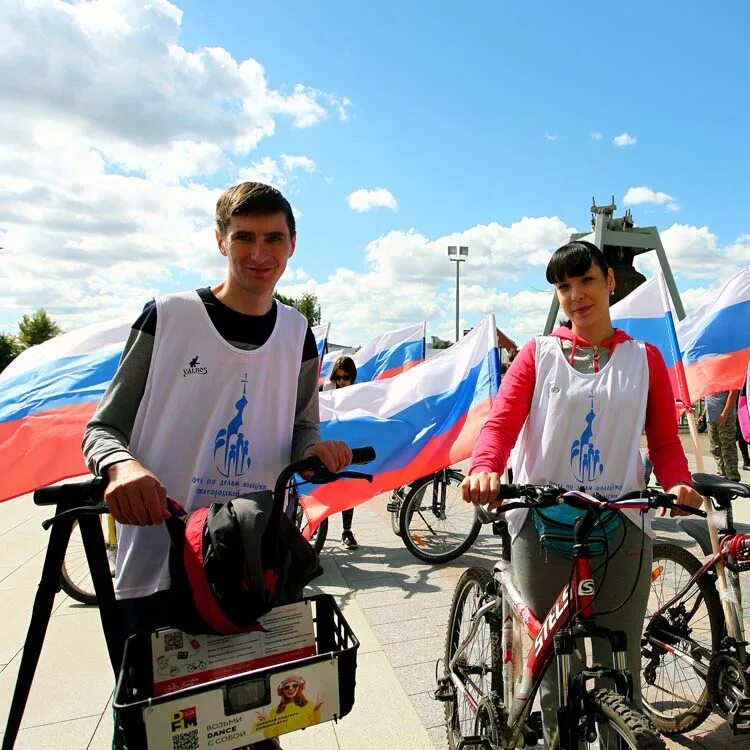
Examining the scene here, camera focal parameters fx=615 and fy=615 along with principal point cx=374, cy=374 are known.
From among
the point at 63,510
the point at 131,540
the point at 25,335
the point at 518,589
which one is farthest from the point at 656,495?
the point at 25,335

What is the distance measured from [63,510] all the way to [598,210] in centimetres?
4515

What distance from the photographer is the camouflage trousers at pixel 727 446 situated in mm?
7293

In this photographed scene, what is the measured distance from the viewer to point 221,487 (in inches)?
64.8

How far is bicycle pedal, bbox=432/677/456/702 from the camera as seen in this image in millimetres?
2498

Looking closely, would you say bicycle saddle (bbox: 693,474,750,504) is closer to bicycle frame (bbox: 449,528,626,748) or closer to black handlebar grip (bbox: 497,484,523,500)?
bicycle frame (bbox: 449,528,626,748)

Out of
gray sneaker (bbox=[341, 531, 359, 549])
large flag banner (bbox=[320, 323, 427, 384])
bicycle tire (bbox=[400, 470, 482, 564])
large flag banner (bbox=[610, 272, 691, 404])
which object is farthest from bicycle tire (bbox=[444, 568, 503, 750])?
large flag banner (bbox=[320, 323, 427, 384])

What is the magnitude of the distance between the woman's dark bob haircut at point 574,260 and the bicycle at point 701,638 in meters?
1.08

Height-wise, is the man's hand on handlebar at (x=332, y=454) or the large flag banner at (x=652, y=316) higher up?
the large flag banner at (x=652, y=316)

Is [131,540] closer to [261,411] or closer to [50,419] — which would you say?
[261,411]

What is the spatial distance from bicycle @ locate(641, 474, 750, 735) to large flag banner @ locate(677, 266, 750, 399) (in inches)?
65.4

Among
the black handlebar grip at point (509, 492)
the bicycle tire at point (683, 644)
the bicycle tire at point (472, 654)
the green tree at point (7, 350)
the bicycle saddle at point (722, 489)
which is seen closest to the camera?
the black handlebar grip at point (509, 492)

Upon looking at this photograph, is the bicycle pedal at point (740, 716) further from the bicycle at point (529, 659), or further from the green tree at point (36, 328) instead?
the green tree at point (36, 328)

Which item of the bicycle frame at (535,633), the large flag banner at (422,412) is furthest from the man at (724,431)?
the bicycle frame at (535,633)

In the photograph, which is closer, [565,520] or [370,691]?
[565,520]
